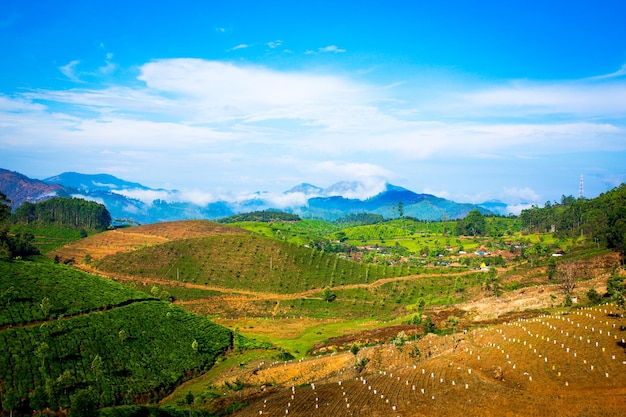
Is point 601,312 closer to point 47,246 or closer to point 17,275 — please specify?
point 17,275

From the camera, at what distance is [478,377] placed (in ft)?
140

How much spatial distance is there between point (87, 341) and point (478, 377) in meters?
47.8

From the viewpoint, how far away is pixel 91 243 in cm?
17212

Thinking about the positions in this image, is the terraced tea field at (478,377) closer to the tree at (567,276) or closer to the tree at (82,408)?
the tree at (82,408)

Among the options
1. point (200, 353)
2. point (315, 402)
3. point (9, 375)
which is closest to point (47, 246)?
point (200, 353)

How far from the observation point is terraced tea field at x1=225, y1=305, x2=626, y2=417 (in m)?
36.9

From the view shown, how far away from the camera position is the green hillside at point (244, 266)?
133 metres

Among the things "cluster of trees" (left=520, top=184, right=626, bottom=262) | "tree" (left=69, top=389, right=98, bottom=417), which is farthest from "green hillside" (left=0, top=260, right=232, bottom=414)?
"cluster of trees" (left=520, top=184, right=626, bottom=262)

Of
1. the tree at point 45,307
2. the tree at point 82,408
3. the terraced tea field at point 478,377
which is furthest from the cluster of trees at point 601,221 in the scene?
the tree at point 45,307

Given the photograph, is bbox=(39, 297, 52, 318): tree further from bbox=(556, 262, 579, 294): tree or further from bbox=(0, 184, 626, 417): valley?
bbox=(556, 262, 579, 294): tree

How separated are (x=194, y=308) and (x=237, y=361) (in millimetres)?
47076

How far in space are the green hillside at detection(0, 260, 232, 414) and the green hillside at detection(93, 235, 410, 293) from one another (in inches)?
2020

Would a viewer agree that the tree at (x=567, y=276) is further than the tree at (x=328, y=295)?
No

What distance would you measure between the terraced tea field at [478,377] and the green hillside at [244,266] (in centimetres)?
7277
